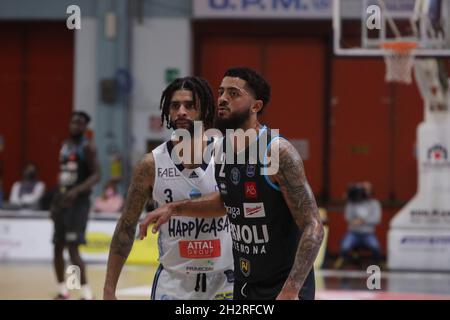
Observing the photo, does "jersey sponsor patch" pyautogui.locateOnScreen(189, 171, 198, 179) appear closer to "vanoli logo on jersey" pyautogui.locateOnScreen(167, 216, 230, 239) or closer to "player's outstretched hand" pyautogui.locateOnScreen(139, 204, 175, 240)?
"vanoli logo on jersey" pyautogui.locateOnScreen(167, 216, 230, 239)

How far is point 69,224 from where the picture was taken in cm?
1038

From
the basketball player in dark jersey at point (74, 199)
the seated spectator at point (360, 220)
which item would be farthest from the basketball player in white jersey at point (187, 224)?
the seated spectator at point (360, 220)

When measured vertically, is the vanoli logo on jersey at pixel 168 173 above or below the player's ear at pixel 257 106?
below

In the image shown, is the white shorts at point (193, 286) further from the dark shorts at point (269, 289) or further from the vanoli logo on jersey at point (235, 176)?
the vanoli logo on jersey at point (235, 176)

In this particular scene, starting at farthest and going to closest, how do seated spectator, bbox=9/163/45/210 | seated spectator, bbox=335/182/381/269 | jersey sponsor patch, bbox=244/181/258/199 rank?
seated spectator, bbox=9/163/45/210
seated spectator, bbox=335/182/381/269
jersey sponsor patch, bbox=244/181/258/199

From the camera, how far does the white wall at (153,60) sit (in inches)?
704

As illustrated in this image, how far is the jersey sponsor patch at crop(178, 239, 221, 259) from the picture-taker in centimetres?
557

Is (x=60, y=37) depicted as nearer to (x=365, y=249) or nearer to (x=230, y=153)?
(x=365, y=249)

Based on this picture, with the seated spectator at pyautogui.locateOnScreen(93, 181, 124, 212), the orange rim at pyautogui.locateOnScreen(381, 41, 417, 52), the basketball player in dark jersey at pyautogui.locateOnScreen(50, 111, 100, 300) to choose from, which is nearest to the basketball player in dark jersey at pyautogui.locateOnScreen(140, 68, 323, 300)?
the basketball player in dark jersey at pyautogui.locateOnScreen(50, 111, 100, 300)

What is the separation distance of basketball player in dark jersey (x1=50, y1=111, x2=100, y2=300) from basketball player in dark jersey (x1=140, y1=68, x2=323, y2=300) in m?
5.41

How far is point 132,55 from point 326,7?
3.78 metres

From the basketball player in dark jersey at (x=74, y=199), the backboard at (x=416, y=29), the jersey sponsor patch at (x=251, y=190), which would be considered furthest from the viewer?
the backboard at (x=416, y=29)

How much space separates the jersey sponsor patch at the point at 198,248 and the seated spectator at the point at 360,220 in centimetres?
954
